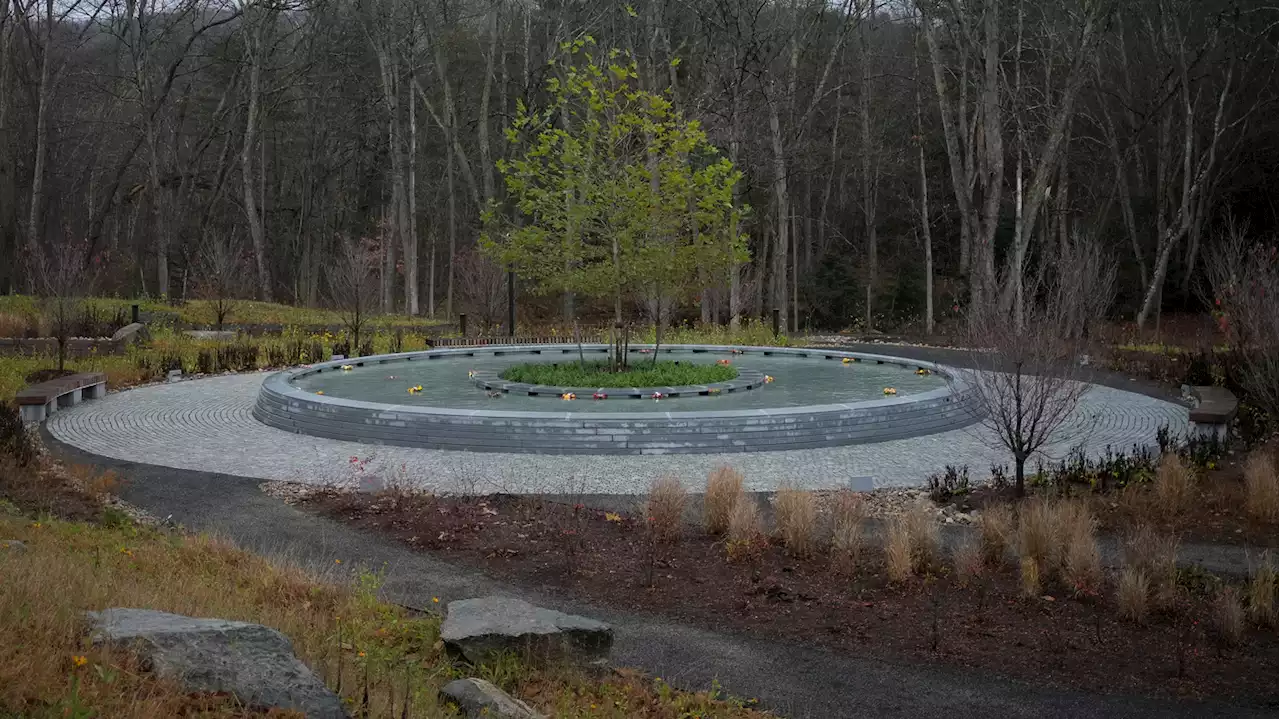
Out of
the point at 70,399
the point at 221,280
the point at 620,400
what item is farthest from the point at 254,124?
the point at 620,400

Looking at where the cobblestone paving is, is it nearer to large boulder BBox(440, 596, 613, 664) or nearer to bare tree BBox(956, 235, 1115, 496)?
bare tree BBox(956, 235, 1115, 496)

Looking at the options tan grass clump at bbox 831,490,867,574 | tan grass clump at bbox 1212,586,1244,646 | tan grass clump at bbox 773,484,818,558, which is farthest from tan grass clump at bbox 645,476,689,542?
tan grass clump at bbox 1212,586,1244,646

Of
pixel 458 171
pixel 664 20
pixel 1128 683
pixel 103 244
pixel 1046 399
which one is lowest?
pixel 1128 683

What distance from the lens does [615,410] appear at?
39.6ft

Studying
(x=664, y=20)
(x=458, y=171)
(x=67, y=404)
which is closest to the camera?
(x=67, y=404)

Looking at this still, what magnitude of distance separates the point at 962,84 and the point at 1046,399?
1898 cm

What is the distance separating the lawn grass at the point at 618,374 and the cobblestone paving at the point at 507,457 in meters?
3.42

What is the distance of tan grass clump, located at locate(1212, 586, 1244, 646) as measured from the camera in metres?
5.15

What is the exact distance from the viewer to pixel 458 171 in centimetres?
4059

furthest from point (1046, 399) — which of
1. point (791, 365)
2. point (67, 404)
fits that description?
point (67, 404)

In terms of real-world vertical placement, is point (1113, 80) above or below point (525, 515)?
above

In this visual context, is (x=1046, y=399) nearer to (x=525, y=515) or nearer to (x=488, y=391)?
(x=525, y=515)

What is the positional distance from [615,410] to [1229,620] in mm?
7725

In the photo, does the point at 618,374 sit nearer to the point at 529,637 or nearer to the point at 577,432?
the point at 577,432
